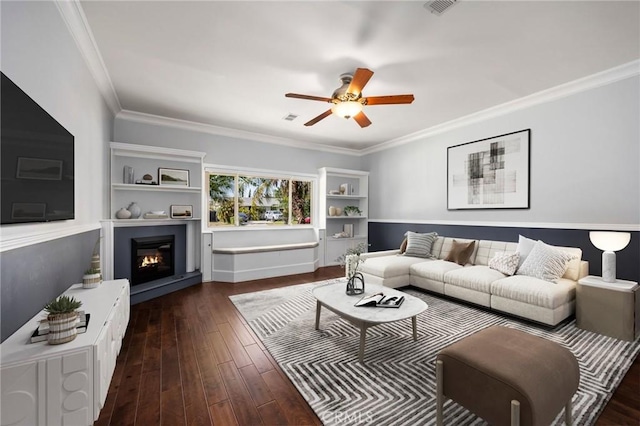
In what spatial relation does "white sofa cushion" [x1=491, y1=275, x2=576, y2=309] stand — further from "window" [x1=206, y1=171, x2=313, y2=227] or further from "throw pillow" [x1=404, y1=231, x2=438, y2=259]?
"window" [x1=206, y1=171, x2=313, y2=227]

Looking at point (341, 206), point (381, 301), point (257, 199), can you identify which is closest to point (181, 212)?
point (257, 199)

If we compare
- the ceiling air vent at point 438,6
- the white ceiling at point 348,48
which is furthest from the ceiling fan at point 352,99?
the ceiling air vent at point 438,6

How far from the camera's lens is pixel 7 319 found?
140 cm

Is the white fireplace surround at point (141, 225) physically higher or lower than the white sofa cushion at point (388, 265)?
higher

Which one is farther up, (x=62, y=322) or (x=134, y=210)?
(x=134, y=210)

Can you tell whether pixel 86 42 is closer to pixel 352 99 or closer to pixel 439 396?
pixel 352 99

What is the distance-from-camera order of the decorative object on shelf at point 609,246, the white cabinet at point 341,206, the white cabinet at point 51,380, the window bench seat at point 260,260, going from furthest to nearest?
1. the white cabinet at point 341,206
2. the window bench seat at point 260,260
3. the decorative object on shelf at point 609,246
4. the white cabinet at point 51,380

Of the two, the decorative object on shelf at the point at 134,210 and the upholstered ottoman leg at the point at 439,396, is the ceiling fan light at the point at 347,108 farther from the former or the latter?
the decorative object on shelf at the point at 134,210

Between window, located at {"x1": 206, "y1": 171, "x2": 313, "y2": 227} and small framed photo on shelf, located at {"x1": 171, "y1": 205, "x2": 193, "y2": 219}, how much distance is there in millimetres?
546

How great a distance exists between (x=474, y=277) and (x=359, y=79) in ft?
8.95

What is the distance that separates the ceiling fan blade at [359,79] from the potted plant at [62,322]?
2.59m

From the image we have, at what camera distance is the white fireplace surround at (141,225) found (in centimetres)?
343

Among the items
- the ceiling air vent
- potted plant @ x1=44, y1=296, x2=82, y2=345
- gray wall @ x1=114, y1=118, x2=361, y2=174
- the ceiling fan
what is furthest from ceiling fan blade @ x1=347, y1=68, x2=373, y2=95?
gray wall @ x1=114, y1=118, x2=361, y2=174

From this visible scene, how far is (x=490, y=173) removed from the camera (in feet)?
14.3
